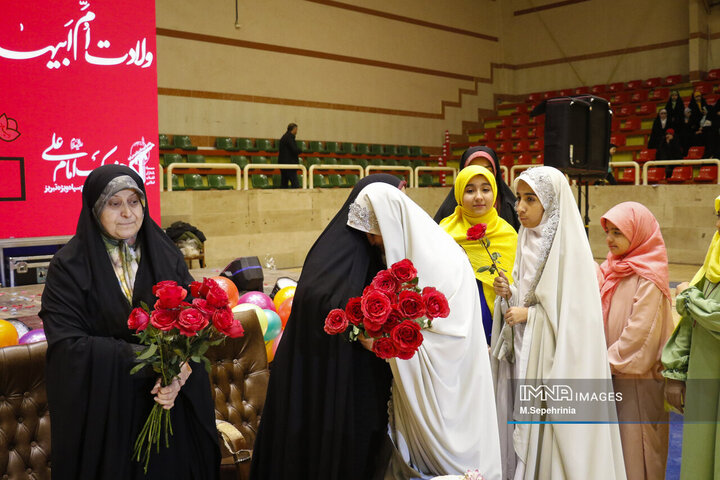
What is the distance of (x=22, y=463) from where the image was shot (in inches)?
88.0

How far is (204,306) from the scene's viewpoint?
5.72 feet

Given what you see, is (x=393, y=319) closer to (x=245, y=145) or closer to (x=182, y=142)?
(x=182, y=142)

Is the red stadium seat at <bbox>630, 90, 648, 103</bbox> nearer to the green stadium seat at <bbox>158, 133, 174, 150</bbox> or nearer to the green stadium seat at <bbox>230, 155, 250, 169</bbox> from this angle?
the green stadium seat at <bbox>230, 155, 250, 169</bbox>

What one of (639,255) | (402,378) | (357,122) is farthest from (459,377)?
(357,122)

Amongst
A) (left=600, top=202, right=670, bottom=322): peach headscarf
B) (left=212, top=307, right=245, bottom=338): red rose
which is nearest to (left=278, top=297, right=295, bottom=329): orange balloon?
(left=600, top=202, right=670, bottom=322): peach headscarf

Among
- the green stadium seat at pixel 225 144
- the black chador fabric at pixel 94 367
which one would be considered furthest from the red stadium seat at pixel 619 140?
the black chador fabric at pixel 94 367

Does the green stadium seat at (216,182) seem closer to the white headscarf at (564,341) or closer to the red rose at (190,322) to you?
the white headscarf at (564,341)

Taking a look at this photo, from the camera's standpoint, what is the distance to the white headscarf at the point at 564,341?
232 centimetres

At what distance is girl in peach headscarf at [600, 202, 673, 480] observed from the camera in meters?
2.51

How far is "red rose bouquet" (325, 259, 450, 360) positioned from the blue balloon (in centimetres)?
179

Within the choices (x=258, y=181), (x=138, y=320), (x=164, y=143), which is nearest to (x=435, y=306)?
(x=138, y=320)

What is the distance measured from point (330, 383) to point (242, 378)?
A: 959mm

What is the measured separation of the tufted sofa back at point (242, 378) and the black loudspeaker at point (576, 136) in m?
3.20

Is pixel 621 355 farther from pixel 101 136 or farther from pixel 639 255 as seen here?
pixel 101 136
